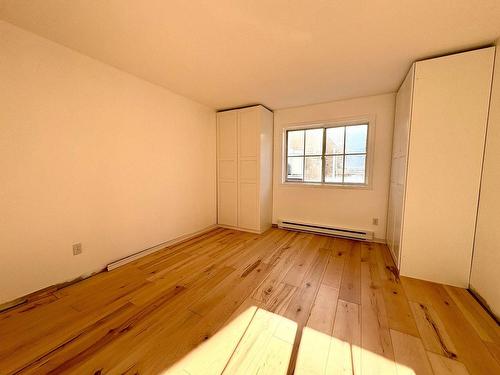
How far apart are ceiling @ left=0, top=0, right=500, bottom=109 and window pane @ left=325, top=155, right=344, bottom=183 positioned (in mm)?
1279

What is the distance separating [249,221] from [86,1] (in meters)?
3.21

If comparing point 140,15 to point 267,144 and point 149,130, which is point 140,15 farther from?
point 267,144

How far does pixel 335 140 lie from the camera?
344 centimetres

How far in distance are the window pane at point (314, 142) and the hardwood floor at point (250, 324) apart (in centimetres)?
204

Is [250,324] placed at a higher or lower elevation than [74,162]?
lower

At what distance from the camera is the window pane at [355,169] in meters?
3.26

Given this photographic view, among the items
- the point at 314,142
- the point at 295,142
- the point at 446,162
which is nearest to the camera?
the point at 446,162

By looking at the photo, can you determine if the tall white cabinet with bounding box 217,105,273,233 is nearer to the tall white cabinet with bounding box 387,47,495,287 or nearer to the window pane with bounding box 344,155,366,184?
the window pane with bounding box 344,155,366,184

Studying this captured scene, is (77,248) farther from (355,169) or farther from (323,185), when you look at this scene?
(355,169)

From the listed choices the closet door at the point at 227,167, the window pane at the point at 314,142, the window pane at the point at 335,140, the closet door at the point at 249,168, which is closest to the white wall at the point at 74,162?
the closet door at the point at 227,167

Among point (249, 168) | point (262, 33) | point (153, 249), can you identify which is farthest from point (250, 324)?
point (249, 168)

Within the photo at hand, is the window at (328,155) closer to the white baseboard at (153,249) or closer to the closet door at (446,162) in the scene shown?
the closet door at (446,162)

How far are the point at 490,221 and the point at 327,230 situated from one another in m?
1.95

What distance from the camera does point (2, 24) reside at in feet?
5.12
